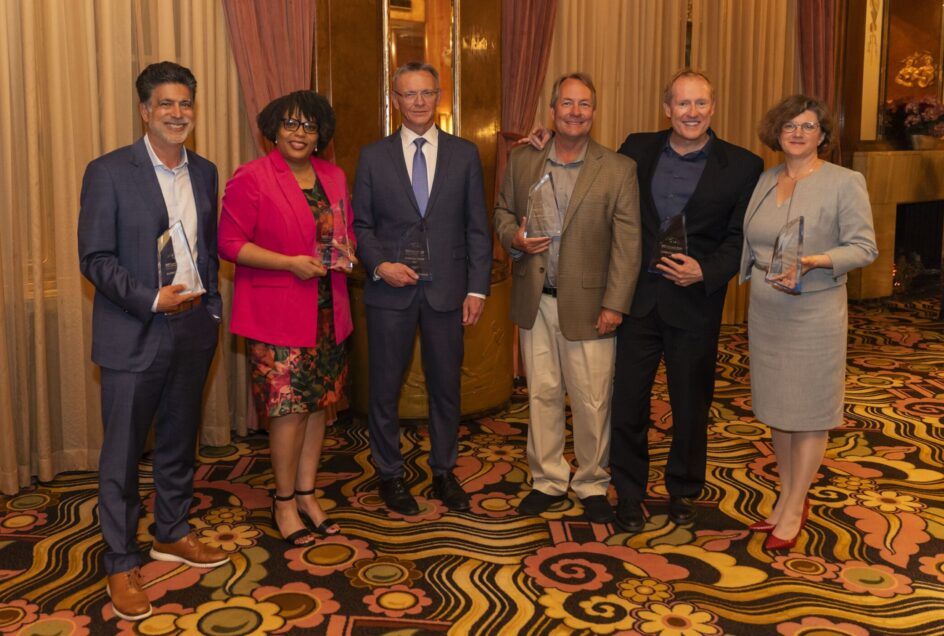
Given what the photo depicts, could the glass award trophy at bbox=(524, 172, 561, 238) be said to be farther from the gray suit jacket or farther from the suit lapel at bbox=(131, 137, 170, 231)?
the suit lapel at bbox=(131, 137, 170, 231)

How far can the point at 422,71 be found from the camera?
3609mm

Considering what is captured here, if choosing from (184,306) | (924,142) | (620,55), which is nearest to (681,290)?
(184,306)

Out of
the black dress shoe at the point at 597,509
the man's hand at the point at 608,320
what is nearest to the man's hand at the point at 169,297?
the man's hand at the point at 608,320

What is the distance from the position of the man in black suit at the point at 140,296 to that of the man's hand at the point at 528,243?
1135 mm

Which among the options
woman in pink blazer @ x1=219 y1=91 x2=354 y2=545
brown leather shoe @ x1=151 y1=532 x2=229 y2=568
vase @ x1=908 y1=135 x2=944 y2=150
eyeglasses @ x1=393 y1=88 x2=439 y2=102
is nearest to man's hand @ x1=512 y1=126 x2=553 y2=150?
eyeglasses @ x1=393 y1=88 x2=439 y2=102

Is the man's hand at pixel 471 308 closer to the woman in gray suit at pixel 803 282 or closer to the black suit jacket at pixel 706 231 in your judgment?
the black suit jacket at pixel 706 231

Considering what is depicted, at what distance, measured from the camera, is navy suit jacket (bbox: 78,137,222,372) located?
9.56 feet

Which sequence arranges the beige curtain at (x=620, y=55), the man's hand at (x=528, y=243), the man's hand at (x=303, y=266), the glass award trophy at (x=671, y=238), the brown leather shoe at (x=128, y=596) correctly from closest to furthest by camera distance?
the brown leather shoe at (x=128, y=596) → the man's hand at (x=303, y=266) → the glass award trophy at (x=671, y=238) → the man's hand at (x=528, y=243) → the beige curtain at (x=620, y=55)

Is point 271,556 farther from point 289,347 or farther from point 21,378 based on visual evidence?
point 21,378

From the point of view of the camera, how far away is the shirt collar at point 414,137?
3725 mm

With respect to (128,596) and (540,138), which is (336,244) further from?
(128,596)

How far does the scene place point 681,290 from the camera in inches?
140

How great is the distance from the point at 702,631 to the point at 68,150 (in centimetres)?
A: 323

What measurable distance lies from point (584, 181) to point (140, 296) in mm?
1644
